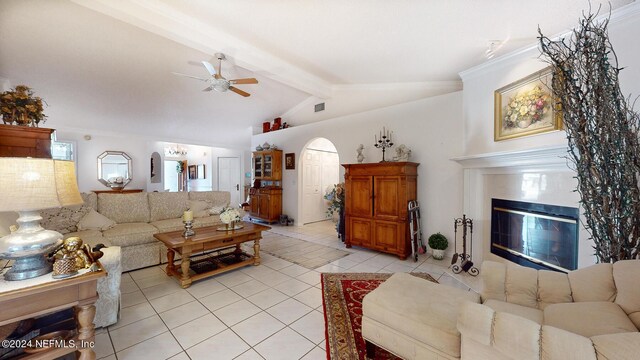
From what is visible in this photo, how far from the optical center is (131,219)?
12.3 ft

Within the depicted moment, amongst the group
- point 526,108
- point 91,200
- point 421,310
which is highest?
point 526,108

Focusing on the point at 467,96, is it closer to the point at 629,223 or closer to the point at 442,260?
the point at 629,223

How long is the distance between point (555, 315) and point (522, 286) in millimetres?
279

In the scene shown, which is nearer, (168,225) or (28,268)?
(28,268)

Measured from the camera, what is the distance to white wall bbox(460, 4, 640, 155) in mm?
1766

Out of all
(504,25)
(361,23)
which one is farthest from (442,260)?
(361,23)

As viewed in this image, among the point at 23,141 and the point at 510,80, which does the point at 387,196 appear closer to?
the point at 510,80

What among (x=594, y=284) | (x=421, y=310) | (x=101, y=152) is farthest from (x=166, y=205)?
(x=594, y=284)

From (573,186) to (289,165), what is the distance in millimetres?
5190

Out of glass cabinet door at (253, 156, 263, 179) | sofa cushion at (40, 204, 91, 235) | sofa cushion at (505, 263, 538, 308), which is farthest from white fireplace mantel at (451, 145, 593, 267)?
sofa cushion at (40, 204, 91, 235)

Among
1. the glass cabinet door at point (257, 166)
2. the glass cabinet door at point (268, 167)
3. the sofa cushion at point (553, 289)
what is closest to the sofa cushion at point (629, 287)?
the sofa cushion at point (553, 289)

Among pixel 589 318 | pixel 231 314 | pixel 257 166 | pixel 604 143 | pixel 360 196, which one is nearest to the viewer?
pixel 589 318

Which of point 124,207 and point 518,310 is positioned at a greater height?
point 124,207

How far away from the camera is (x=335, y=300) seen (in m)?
2.42
